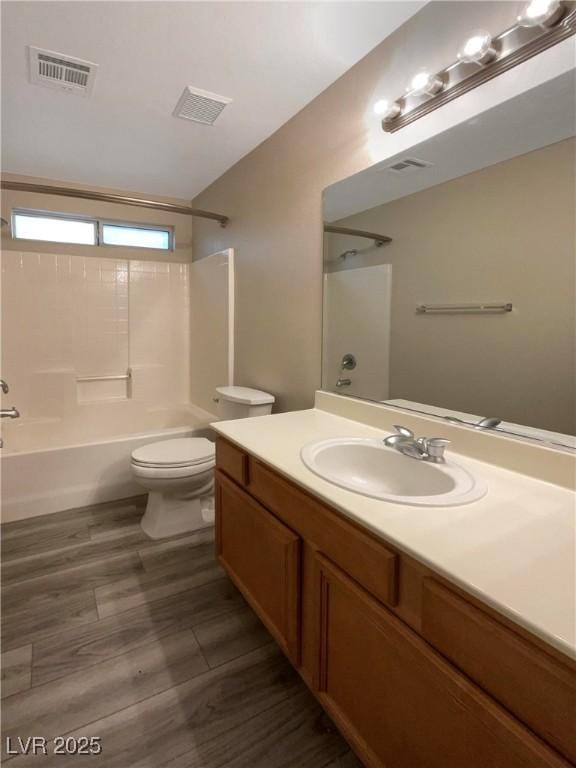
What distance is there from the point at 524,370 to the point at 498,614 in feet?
2.32

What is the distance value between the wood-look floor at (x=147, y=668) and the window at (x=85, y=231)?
2.23 meters

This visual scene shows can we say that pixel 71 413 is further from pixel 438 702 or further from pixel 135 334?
pixel 438 702

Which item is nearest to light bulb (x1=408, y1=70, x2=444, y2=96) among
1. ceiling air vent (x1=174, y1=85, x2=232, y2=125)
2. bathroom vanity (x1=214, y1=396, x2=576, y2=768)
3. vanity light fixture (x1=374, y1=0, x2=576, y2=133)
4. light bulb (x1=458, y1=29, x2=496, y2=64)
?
vanity light fixture (x1=374, y1=0, x2=576, y2=133)

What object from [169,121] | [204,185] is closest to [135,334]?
[204,185]

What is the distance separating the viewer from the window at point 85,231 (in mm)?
2902

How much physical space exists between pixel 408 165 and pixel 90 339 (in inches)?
105

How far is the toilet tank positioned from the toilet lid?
244 millimetres

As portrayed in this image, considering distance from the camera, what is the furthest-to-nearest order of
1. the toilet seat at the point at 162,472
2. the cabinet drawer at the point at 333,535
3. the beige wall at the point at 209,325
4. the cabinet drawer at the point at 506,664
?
the beige wall at the point at 209,325 < the toilet seat at the point at 162,472 < the cabinet drawer at the point at 333,535 < the cabinet drawer at the point at 506,664

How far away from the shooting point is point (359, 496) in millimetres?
955

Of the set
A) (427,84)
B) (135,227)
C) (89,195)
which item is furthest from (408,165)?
(135,227)

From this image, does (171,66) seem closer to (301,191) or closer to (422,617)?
(301,191)

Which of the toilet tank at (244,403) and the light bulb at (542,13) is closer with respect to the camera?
the light bulb at (542,13)

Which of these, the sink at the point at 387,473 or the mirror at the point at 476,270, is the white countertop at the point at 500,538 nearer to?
the sink at the point at 387,473

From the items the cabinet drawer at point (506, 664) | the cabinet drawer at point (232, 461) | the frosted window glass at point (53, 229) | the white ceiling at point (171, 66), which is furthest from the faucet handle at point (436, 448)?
the frosted window glass at point (53, 229)
